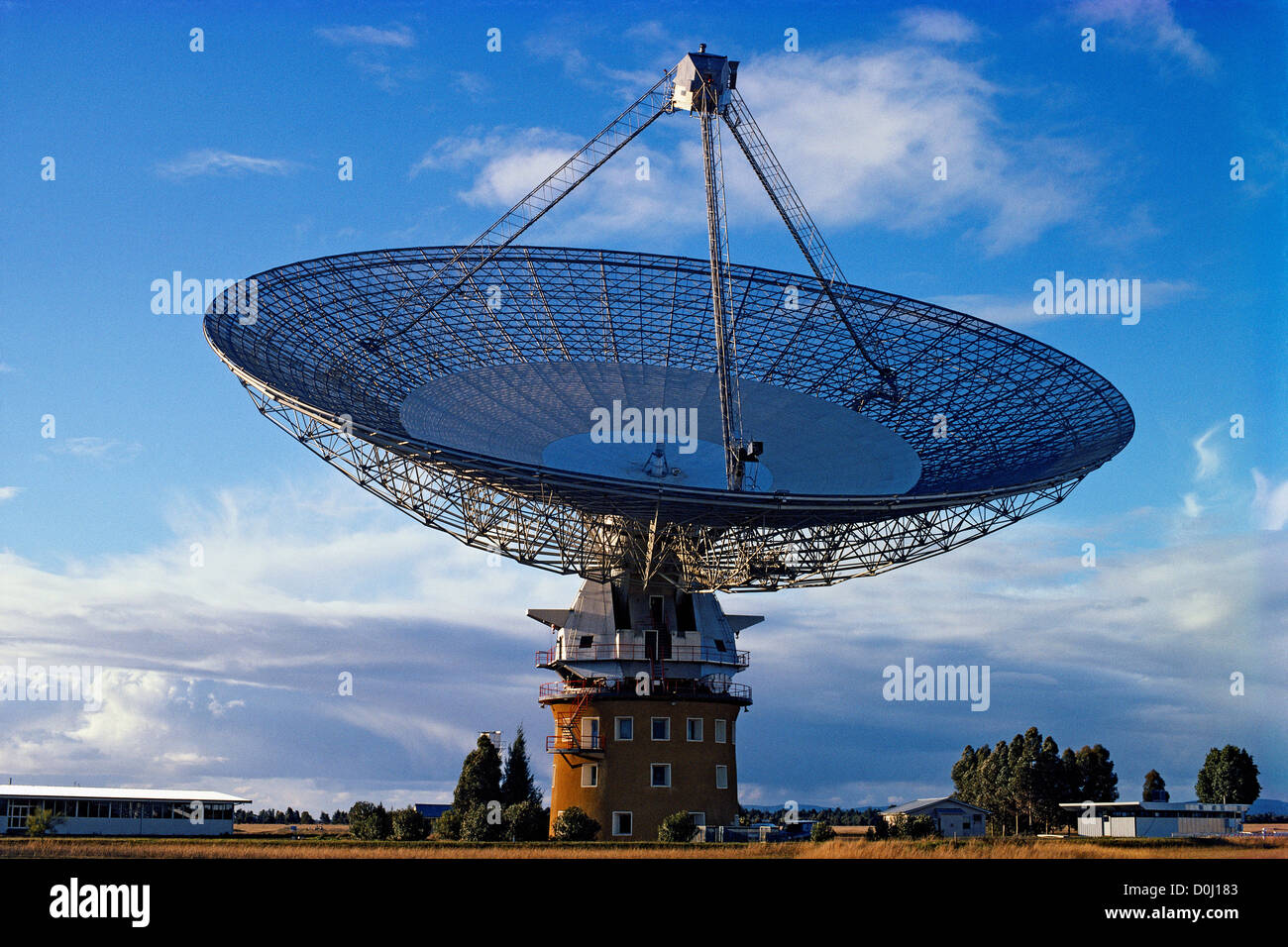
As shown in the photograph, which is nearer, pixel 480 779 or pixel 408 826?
pixel 408 826

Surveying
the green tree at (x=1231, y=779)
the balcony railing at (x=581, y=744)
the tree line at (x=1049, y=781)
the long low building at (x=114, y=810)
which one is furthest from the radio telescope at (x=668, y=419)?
the green tree at (x=1231, y=779)

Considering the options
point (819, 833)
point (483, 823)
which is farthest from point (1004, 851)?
point (483, 823)

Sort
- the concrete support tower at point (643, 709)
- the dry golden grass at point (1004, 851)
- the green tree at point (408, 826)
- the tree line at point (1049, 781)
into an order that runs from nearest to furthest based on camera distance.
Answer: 1. the dry golden grass at point (1004, 851)
2. the green tree at point (408, 826)
3. the concrete support tower at point (643, 709)
4. the tree line at point (1049, 781)

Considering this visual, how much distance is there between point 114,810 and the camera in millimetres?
82875

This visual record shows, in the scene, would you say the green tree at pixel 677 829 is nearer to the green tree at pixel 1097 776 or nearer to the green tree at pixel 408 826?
the green tree at pixel 408 826

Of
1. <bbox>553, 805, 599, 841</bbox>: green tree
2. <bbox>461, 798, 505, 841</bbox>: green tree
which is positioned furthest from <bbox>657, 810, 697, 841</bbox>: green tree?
<bbox>461, 798, 505, 841</bbox>: green tree

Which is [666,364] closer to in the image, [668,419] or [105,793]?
[668,419]

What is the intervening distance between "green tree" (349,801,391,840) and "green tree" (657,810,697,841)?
14387 millimetres

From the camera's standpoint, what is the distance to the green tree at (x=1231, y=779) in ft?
427

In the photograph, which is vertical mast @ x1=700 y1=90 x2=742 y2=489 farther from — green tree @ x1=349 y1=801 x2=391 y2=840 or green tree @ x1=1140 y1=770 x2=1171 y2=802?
green tree @ x1=1140 y1=770 x2=1171 y2=802

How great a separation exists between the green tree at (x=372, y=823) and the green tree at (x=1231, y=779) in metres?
94.8

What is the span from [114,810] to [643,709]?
37.1m

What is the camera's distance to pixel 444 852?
4375 centimetres

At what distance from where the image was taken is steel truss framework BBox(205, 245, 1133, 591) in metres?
53.6
